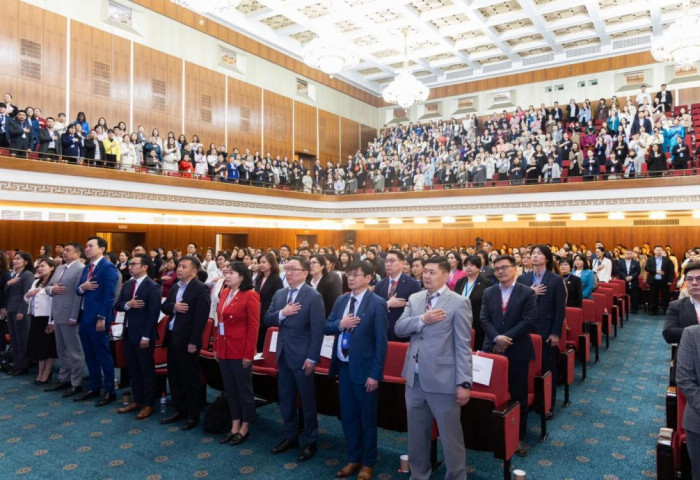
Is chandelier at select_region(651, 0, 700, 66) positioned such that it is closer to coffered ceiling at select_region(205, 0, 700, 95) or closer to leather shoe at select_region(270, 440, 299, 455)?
coffered ceiling at select_region(205, 0, 700, 95)

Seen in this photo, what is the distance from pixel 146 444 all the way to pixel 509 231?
548 inches

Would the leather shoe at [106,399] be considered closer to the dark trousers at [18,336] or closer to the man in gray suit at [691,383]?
the dark trousers at [18,336]

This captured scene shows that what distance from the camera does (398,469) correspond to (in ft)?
10.5

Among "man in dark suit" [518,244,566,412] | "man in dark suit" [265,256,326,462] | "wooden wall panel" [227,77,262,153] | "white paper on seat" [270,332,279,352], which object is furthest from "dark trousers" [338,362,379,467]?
"wooden wall panel" [227,77,262,153]

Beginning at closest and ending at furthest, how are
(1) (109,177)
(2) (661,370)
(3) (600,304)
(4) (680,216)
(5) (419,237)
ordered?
(2) (661,370) < (3) (600,304) < (1) (109,177) < (4) (680,216) < (5) (419,237)

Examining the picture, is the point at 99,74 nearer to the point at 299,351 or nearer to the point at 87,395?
the point at 87,395

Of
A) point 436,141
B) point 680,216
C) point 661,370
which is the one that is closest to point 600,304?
point 661,370

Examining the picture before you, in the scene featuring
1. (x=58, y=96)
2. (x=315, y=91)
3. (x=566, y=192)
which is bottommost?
(x=566, y=192)

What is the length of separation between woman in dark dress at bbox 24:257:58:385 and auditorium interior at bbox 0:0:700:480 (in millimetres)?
327

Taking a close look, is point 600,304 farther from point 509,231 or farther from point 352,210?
point 352,210

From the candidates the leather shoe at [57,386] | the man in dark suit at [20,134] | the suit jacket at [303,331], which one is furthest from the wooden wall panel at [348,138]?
the suit jacket at [303,331]

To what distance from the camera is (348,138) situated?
21.6 meters

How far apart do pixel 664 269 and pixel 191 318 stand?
31.3 ft

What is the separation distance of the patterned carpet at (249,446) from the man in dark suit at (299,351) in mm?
170
